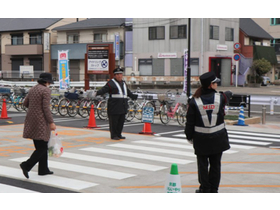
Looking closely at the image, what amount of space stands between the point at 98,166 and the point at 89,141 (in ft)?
11.8

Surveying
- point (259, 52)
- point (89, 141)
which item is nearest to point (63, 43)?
point (259, 52)

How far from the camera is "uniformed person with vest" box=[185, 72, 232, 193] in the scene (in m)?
6.23

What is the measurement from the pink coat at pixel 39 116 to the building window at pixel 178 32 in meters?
40.0

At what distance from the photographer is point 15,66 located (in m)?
57.3

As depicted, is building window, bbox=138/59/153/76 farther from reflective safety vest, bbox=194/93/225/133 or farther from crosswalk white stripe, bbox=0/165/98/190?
reflective safety vest, bbox=194/93/225/133

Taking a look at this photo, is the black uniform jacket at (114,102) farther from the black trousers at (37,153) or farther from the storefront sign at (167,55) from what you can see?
the storefront sign at (167,55)

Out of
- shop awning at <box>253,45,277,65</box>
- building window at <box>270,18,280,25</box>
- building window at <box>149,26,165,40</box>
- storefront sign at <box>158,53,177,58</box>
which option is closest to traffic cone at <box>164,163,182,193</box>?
storefront sign at <box>158,53,177,58</box>

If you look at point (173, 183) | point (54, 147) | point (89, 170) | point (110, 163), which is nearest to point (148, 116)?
point (110, 163)

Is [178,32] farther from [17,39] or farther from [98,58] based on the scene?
[98,58]

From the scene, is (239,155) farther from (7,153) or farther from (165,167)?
(7,153)

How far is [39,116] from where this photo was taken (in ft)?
24.9

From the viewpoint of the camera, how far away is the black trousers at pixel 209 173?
634 cm

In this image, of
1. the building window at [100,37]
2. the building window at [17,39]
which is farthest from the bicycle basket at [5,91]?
the building window at [17,39]

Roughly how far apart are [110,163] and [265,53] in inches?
1829
